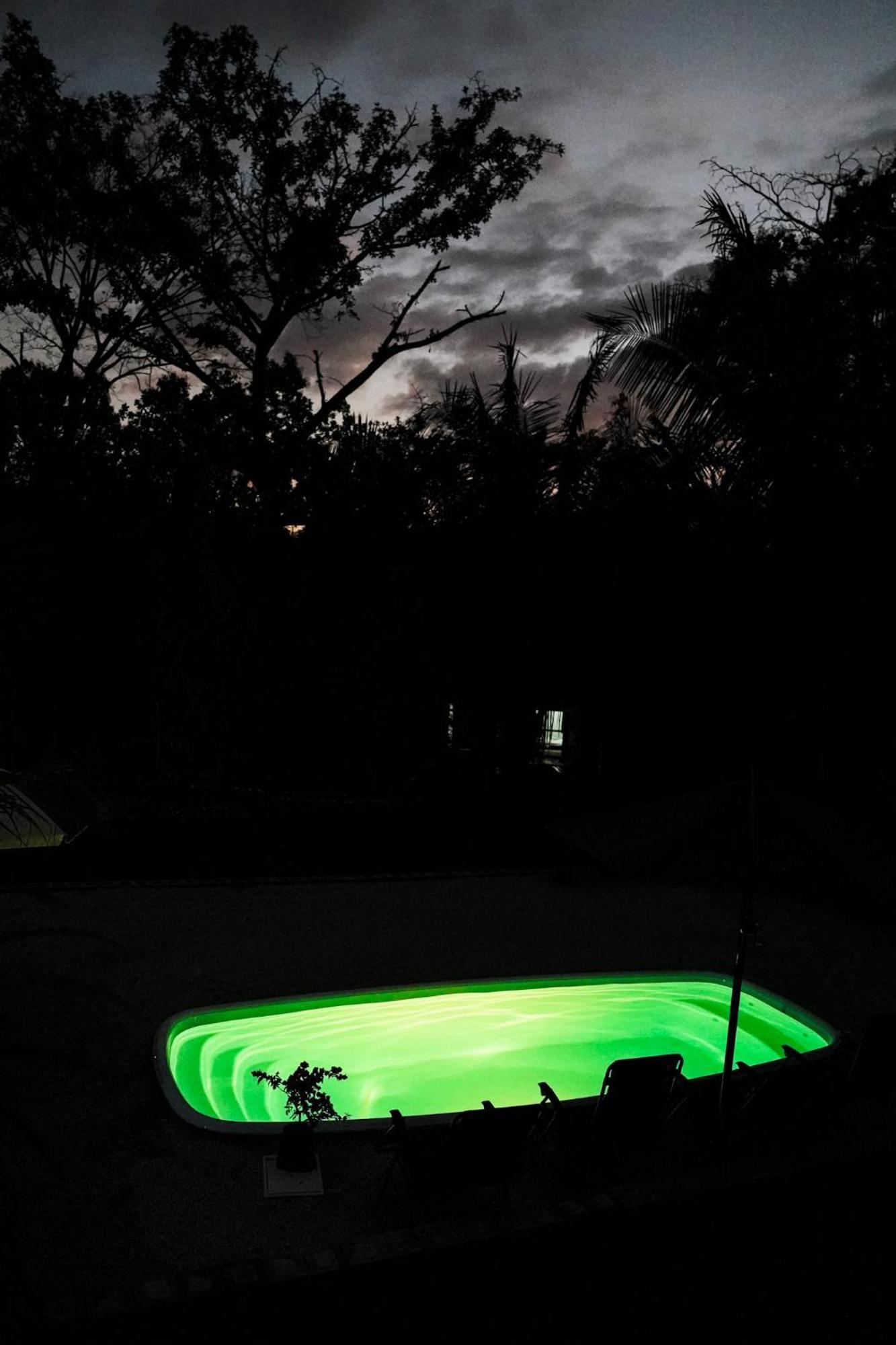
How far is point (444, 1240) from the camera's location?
15.2 feet

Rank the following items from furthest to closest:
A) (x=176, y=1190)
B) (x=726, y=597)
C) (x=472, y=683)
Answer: (x=472, y=683) → (x=726, y=597) → (x=176, y=1190)

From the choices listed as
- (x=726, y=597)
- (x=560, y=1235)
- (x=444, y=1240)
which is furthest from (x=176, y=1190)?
(x=726, y=597)

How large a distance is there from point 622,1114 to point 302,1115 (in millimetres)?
2055

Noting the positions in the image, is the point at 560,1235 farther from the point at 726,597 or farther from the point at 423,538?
the point at 423,538

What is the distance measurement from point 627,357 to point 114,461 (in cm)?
1667

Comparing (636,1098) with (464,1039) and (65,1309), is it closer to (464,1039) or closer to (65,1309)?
(464,1039)

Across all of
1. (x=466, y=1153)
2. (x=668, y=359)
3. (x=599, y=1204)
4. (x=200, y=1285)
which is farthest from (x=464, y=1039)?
(x=668, y=359)

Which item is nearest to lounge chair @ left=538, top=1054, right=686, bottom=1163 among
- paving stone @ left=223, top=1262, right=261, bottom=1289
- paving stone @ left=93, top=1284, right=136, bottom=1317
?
paving stone @ left=223, top=1262, right=261, bottom=1289

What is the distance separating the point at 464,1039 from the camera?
7918 millimetres

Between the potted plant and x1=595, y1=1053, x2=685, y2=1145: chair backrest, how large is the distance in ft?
5.54

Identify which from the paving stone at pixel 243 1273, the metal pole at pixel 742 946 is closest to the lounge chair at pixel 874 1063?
the metal pole at pixel 742 946

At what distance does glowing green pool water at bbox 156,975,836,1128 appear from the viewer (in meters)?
6.95

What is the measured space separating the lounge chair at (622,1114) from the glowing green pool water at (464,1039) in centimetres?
177

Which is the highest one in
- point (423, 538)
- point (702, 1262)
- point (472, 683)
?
point (423, 538)
